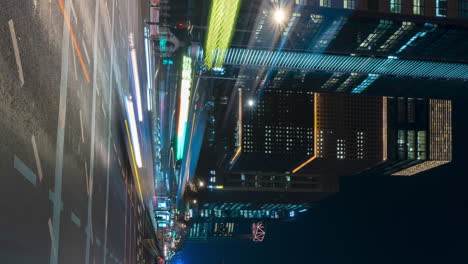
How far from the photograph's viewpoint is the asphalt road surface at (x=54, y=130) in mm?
2100

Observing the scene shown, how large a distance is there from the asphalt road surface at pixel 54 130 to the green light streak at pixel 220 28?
3169 centimetres

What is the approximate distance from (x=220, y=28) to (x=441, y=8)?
21824 mm

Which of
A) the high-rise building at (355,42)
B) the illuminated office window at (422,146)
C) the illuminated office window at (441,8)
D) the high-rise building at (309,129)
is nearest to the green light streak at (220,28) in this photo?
the high-rise building at (355,42)

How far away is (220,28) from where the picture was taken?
48.2m

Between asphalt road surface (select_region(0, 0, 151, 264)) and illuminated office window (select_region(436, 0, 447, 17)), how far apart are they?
174ft

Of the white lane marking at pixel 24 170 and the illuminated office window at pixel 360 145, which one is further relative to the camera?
the illuminated office window at pixel 360 145

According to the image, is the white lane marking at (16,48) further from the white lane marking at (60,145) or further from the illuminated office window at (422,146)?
the illuminated office window at (422,146)

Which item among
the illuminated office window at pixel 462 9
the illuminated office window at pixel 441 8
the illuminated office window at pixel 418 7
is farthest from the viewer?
the illuminated office window at pixel 418 7

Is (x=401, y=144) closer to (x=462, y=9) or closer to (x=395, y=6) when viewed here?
(x=462, y=9)

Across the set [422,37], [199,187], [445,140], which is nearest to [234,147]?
[199,187]

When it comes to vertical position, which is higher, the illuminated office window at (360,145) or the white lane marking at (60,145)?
the illuminated office window at (360,145)

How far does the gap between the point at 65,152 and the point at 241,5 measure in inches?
1953

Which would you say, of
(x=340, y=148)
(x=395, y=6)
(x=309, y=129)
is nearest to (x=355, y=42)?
(x=395, y=6)

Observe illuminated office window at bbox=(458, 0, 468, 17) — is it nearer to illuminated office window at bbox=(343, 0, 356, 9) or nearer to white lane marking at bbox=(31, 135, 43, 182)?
illuminated office window at bbox=(343, 0, 356, 9)
